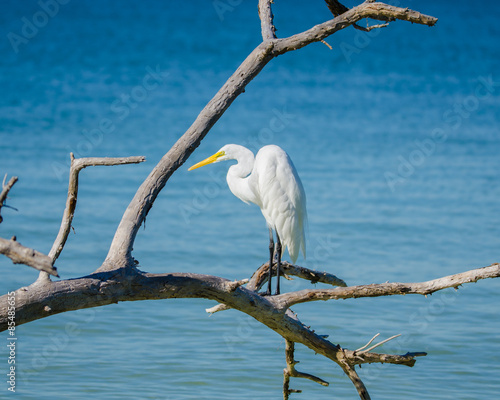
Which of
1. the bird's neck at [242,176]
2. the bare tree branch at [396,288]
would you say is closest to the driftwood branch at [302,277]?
the bare tree branch at [396,288]

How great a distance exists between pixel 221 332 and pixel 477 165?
9.89 metres

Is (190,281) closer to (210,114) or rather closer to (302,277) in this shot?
(210,114)

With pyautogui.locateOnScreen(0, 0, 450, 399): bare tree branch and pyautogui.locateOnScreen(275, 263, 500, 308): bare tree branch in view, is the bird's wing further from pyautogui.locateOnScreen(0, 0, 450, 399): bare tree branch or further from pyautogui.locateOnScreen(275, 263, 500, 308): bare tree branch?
pyautogui.locateOnScreen(275, 263, 500, 308): bare tree branch

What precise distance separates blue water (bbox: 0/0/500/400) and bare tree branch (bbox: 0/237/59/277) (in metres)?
3.56

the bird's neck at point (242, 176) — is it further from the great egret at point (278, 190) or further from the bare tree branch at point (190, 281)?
the bare tree branch at point (190, 281)

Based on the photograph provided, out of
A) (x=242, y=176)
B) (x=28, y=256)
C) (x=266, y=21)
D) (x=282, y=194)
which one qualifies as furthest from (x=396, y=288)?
(x=242, y=176)

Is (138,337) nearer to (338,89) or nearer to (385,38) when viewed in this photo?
(338,89)

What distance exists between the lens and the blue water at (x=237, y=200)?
271 inches

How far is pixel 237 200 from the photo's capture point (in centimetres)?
1361

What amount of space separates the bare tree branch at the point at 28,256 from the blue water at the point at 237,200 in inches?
140

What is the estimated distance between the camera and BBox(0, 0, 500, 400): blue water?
689cm

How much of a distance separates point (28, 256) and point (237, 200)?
35.7 feet

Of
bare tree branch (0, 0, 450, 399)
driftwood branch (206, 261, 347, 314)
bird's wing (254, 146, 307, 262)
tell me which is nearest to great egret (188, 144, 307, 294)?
bird's wing (254, 146, 307, 262)

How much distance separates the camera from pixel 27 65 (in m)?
24.8
